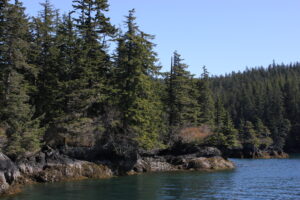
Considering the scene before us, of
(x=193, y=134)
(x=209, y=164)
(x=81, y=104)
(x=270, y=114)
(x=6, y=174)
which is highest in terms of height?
(x=270, y=114)

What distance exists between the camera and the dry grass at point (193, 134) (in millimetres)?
50856

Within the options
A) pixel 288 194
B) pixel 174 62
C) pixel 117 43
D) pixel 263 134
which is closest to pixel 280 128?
pixel 263 134

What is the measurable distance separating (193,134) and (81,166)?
21174mm

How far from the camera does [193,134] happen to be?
5209 cm

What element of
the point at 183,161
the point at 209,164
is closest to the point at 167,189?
the point at 183,161

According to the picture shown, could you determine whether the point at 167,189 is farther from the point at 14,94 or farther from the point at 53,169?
the point at 14,94

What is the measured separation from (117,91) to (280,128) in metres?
70.1

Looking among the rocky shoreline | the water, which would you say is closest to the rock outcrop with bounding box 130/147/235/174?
the rocky shoreline

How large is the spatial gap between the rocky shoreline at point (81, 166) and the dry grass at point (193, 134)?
2728 mm

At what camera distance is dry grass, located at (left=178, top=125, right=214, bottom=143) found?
50.9m

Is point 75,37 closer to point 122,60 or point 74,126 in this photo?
point 122,60

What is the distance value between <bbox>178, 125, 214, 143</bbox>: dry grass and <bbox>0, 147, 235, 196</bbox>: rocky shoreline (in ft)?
8.95

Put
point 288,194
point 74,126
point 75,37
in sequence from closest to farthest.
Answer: point 288,194
point 74,126
point 75,37

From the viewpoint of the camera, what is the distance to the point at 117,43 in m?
43.3
